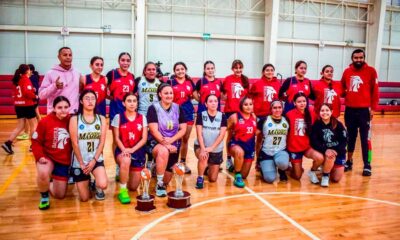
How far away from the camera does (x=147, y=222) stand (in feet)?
11.4

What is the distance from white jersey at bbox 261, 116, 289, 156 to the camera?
5.02 metres

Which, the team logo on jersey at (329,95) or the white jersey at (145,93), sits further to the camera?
the team logo on jersey at (329,95)

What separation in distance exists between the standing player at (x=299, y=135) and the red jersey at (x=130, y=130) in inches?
87.3

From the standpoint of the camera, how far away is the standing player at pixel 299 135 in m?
5.04

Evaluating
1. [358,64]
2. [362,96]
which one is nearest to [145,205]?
[362,96]

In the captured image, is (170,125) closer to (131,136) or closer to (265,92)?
(131,136)

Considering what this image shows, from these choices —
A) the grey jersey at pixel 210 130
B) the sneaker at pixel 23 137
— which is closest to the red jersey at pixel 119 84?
the grey jersey at pixel 210 130

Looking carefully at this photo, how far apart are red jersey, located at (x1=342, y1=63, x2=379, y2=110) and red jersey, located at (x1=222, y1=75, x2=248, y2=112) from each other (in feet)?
5.46

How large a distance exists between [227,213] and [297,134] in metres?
1.93

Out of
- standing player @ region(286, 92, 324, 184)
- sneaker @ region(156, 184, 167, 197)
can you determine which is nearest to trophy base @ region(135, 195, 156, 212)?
sneaker @ region(156, 184, 167, 197)

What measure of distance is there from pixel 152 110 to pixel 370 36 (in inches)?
563

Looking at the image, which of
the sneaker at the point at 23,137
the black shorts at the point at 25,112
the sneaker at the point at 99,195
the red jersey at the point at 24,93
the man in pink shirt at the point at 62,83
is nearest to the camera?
the sneaker at the point at 99,195

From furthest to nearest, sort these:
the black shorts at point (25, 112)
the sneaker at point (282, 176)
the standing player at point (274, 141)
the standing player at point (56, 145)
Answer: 1. the black shorts at point (25, 112)
2. the sneaker at point (282, 176)
3. the standing player at point (274, 141)
4. the standing player at point (56, 145)

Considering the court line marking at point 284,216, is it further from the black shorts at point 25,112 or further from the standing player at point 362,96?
the black shorts at point 25,112
